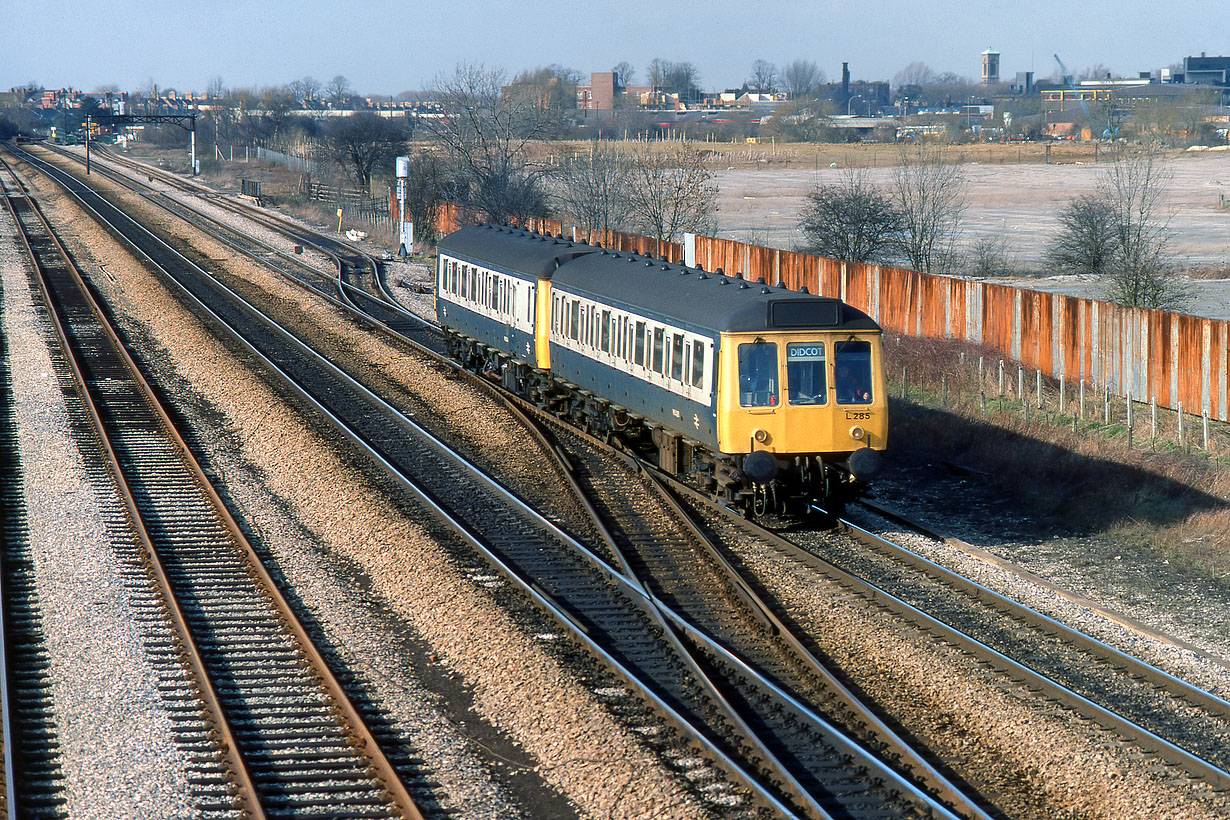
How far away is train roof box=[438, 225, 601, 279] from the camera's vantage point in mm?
21516

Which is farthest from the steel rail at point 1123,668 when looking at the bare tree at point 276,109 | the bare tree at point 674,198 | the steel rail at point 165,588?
the bare tree at point 276,109

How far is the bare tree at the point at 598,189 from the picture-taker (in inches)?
1903

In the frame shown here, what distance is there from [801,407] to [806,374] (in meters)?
0.40

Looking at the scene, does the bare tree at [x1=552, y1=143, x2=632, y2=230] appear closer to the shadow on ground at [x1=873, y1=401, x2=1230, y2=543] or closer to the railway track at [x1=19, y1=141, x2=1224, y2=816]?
the shadow on ground at [x1=873, y1=401, x2=1230, y2=543]

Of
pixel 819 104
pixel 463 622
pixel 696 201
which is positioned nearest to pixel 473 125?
pixel 696 201

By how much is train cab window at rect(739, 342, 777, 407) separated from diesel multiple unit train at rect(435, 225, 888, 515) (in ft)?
0.04

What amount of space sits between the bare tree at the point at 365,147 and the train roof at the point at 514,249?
49687 millimetres

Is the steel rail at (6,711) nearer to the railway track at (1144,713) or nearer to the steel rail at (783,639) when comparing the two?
the steel rail at (783,639)

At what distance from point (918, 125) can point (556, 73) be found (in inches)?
2071

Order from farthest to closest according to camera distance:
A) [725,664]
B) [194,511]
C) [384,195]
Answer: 1. [384,195]
2. [194,511]
3. [725,664]

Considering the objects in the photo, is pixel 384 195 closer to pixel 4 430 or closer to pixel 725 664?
pixel 4 430

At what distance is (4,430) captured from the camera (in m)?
21.2

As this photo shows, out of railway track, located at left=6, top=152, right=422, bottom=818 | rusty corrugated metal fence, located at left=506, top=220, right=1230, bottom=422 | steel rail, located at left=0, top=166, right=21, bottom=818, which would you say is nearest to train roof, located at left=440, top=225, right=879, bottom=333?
rusty corrugated metal fence, located at left=506, top=220, right=1230, bottom=422

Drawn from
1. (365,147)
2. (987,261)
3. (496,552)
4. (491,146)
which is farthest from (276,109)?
(496,552)
